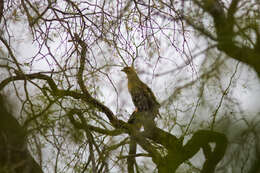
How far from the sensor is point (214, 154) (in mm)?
346

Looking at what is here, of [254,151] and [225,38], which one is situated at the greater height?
[225,38]

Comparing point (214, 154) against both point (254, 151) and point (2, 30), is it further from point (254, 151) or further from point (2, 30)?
point (2, 30)

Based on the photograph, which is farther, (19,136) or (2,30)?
(2,30)

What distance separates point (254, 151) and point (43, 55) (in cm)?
69

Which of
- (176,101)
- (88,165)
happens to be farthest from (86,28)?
(176,101)

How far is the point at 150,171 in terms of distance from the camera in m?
0.46

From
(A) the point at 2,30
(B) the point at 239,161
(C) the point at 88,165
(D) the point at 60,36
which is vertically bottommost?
(B) the point at 239,161

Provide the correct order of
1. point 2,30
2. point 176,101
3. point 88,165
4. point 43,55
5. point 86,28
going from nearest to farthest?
point 176,101, point 88,165, point 2,30, point 43,55, point 86,28

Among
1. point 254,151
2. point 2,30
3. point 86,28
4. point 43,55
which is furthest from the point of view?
point 86,28

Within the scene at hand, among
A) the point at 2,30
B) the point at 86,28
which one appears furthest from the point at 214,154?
the point at 86,28

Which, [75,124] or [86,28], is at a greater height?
[86,28]

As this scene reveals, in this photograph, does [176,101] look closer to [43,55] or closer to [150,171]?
[150,171]

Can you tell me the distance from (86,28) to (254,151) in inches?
31.1

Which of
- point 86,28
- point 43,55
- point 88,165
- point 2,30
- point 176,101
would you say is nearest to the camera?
point 176,101
